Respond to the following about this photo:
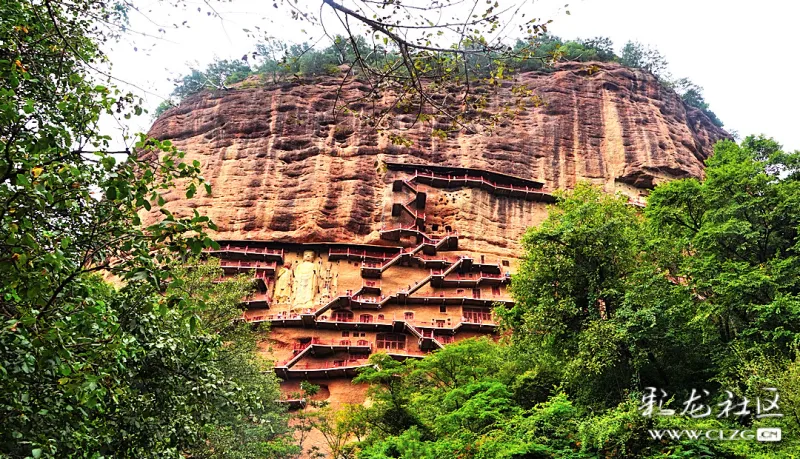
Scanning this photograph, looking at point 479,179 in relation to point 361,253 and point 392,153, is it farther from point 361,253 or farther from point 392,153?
point 361,253

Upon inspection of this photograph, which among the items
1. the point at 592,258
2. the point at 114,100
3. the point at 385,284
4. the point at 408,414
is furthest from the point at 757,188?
the point at 385,284

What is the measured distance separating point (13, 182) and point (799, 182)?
1747 cm

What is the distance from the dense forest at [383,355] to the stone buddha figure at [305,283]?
8648 mm

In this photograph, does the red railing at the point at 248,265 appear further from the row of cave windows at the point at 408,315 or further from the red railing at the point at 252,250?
the row of cave windows at the point at 408,315

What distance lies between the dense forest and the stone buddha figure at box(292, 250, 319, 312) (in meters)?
8.65

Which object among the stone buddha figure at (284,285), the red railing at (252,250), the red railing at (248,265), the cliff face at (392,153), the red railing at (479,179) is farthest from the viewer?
the red railing at (479,179)

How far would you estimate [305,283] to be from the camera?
3147 centimetres

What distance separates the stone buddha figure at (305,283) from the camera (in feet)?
100

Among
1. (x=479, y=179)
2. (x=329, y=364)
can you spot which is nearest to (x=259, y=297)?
(x=329, y=364)

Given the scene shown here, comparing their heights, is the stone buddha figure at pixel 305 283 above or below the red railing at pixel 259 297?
above

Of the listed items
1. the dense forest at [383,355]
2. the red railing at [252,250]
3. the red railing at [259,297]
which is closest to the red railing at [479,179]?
the red railing at [252,250]

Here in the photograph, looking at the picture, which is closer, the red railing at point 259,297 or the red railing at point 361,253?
the red railing at point 259,297

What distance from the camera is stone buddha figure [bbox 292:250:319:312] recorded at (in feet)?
100

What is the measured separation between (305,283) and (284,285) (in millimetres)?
1073
